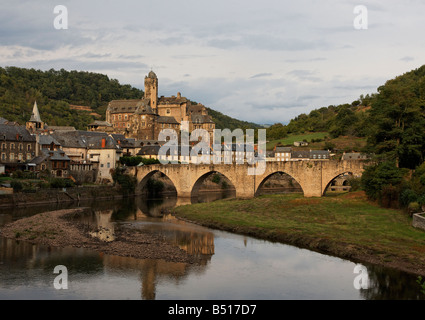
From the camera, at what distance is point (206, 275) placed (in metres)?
27.4

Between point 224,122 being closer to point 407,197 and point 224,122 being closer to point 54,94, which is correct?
point 54,94

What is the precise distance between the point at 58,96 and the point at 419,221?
16017 centimetres

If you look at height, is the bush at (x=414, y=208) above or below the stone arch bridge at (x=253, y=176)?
below

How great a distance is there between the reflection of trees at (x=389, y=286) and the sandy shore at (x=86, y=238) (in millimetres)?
11385

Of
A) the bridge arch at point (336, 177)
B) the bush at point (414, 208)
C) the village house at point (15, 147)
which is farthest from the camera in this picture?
the village house at point (15, 147)

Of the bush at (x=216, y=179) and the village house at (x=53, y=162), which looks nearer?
the village house at (x=53, y=162)

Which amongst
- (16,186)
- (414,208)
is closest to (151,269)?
(414,208)

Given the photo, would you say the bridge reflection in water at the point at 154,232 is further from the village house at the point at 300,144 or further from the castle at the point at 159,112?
the village house at the point at 300,144

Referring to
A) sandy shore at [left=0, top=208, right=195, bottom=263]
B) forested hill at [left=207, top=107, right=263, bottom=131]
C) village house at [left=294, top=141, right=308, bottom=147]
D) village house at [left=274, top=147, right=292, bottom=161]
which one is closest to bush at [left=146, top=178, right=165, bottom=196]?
village house at [left=274, top=147, right=292, bottom=161]

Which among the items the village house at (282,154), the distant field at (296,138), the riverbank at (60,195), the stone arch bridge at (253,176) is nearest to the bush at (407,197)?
the stone arch bridge at (253,176)

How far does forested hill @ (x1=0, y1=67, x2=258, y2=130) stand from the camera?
12850 cm

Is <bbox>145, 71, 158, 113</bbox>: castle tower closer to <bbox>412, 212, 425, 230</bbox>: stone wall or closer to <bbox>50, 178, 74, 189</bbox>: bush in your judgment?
<bbox>50, 178, 74, 189</bbox>: bush

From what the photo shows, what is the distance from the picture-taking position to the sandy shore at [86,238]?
106ft
